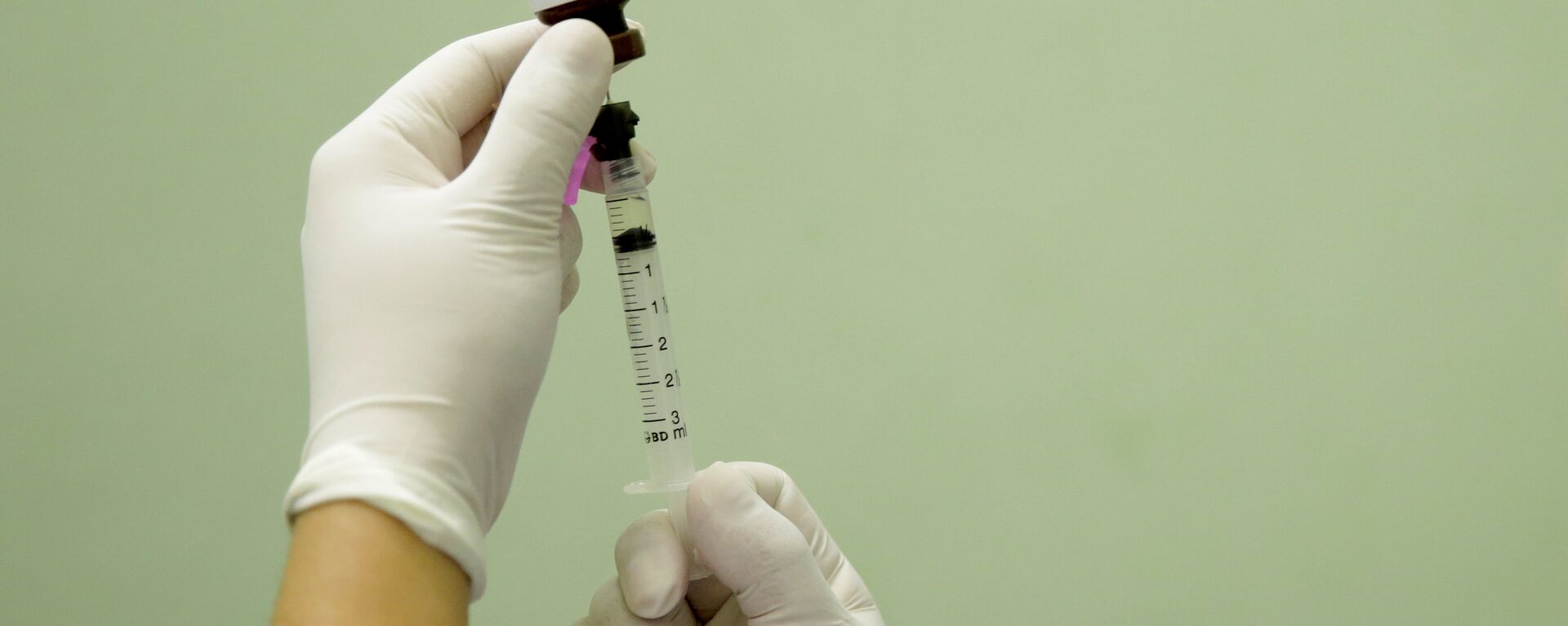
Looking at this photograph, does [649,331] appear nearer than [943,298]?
Yes

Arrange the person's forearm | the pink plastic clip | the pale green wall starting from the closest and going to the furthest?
1. the person's forearm
2. the pink plastic clip
3. the pale green wall

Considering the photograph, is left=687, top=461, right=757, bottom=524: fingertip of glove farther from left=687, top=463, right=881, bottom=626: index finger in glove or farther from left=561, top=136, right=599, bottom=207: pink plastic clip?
left=561, top=136, right=599, bottom=207: pink plastic clip

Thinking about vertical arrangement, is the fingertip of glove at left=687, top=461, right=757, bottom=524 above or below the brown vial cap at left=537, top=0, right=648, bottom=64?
below

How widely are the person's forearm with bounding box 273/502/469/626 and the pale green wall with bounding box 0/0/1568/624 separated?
2.13 feet

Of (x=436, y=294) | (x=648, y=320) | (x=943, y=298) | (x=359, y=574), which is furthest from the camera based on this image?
(x=943, y=298)

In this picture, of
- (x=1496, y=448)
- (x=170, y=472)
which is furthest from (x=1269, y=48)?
(x=170, y=472)

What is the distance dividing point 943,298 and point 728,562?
1.81 feet

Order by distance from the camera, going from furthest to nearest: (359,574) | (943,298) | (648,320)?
1. (943,298)
2. (648,320)
3. (359,574)

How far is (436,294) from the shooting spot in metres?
0.74

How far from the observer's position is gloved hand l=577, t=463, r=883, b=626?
0.85 metres

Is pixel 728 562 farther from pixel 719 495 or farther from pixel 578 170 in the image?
Result: pixel 578 170

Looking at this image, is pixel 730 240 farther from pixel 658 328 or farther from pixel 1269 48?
pixel 1269 48

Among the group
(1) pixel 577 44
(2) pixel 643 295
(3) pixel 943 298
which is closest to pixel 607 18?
(1) pixel 577 44

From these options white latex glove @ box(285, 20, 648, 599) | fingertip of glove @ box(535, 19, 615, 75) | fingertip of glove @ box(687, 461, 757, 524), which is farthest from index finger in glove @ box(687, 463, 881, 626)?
fingertip of glove @ box(535, 19, 615, 75)
